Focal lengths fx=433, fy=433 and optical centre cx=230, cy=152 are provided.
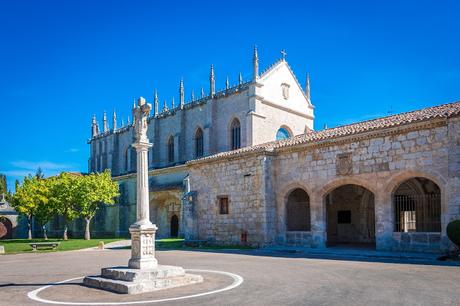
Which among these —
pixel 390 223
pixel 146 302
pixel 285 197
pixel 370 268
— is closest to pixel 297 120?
pixel 285 197

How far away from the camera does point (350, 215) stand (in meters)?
23.9

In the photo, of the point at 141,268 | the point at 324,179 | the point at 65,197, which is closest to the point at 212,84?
the point at 65,197

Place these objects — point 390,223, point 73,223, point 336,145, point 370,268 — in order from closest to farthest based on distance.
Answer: point 370,268 → point 390,223 → point 336,145 → point 73,223

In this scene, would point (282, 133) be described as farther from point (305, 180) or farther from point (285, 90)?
point (305, 180)

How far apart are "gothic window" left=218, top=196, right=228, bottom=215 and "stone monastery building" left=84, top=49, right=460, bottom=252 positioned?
5 cm

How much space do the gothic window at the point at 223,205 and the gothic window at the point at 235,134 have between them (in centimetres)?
1153

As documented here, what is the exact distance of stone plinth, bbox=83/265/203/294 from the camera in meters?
8.93

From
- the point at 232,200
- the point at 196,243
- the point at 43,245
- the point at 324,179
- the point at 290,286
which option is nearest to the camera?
the point at 290,286

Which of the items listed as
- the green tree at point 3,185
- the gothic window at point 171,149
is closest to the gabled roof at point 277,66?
the gothic window at point 171,149

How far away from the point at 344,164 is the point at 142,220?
35.0 feet

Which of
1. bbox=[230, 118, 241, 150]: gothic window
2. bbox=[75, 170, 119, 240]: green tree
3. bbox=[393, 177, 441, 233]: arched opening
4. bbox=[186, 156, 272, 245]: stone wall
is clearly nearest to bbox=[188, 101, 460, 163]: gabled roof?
bbox=[186, 156, 272, 245]: stone wall

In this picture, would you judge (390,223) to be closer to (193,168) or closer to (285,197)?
(285,197)

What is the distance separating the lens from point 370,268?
11.9 metres

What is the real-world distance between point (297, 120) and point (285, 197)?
17564mm
